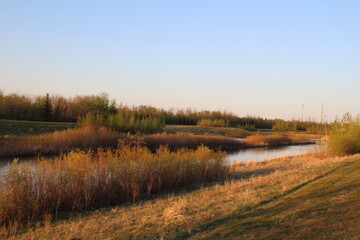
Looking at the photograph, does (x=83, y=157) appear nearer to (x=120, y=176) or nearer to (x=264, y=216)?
(x=120, y=176)

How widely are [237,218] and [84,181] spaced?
217 inches

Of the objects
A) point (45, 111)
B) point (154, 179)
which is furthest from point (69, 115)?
point (154, 179)

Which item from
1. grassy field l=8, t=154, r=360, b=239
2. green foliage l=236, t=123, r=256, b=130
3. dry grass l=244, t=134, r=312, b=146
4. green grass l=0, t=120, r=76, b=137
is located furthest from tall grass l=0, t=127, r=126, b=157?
green foliage l=236, t=123, r=256, b=130

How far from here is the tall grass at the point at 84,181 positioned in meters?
9.41

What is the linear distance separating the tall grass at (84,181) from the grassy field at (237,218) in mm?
859

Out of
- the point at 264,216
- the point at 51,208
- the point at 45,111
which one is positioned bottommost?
the point at 51,208

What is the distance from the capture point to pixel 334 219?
22.9 feet

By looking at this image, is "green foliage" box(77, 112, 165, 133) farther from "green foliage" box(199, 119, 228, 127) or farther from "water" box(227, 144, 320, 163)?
"green foliage" box(199, 119, 228, 127)

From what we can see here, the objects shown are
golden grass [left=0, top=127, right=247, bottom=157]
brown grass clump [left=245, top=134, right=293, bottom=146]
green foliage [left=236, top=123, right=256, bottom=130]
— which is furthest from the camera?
green foliage [left=236, top=123, right=256, bottom=130]

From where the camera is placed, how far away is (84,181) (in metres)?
11.0

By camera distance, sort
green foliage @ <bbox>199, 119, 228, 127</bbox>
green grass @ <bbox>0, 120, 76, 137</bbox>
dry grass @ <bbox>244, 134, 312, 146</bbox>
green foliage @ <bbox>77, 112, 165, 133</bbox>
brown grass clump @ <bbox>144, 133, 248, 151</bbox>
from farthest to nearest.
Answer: green foliage @ <bbox>199, 119, 228, 127</bbox> < dry grass @ <bbox>244, 134, 312, 146</bbox> < green foliage @ <bbox>77, 112, 165, 133</bbox> < brown grass clump @ <bbox>144, 133, 248, 151</bbox> < green grass @ <bbox>0, 120, 76, 137</bbox>

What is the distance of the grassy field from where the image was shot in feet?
21.4

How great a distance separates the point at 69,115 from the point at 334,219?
4293cm

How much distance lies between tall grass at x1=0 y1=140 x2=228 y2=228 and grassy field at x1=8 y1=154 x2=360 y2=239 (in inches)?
33.8
